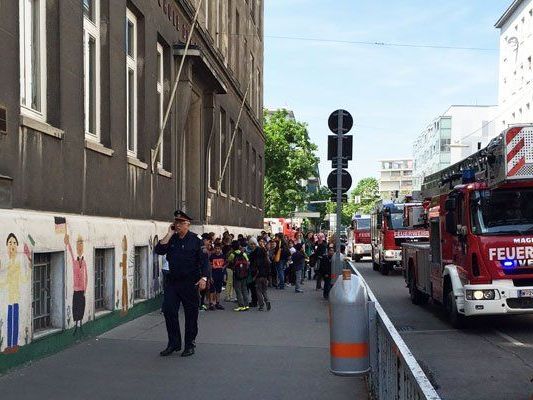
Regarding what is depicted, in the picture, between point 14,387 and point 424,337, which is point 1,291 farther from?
point 424,337

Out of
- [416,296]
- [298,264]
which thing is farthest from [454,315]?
[298,264]

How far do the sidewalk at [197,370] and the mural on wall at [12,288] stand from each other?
0.34 metres

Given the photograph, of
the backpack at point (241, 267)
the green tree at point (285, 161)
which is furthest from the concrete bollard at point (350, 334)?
the green tree at point (285, 161)

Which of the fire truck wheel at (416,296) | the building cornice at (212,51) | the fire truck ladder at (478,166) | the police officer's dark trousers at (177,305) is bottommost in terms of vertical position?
the fire truck wheel at (416,296)

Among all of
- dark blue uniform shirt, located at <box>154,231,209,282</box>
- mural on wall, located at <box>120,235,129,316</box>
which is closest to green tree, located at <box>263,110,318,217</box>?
mural on wall, located at <box>120,235,129,316</box>

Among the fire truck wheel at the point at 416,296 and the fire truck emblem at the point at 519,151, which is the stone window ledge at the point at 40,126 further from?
the fire truck wheel at the point at 416,296

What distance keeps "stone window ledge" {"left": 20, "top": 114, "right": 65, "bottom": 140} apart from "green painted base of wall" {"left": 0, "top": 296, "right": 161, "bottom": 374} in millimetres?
2532

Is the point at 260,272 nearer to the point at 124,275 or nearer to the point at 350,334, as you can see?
the point at 124,275

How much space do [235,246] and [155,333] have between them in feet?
16.7

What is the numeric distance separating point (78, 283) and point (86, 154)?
6.75 ft

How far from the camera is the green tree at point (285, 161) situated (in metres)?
61.5

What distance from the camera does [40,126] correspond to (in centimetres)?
898

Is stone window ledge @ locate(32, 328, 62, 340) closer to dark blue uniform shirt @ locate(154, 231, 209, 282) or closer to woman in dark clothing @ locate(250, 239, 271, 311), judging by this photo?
dark blue uniform shirt @ locate(154, 231, 209, 282)

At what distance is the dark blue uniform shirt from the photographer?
29.6ft
